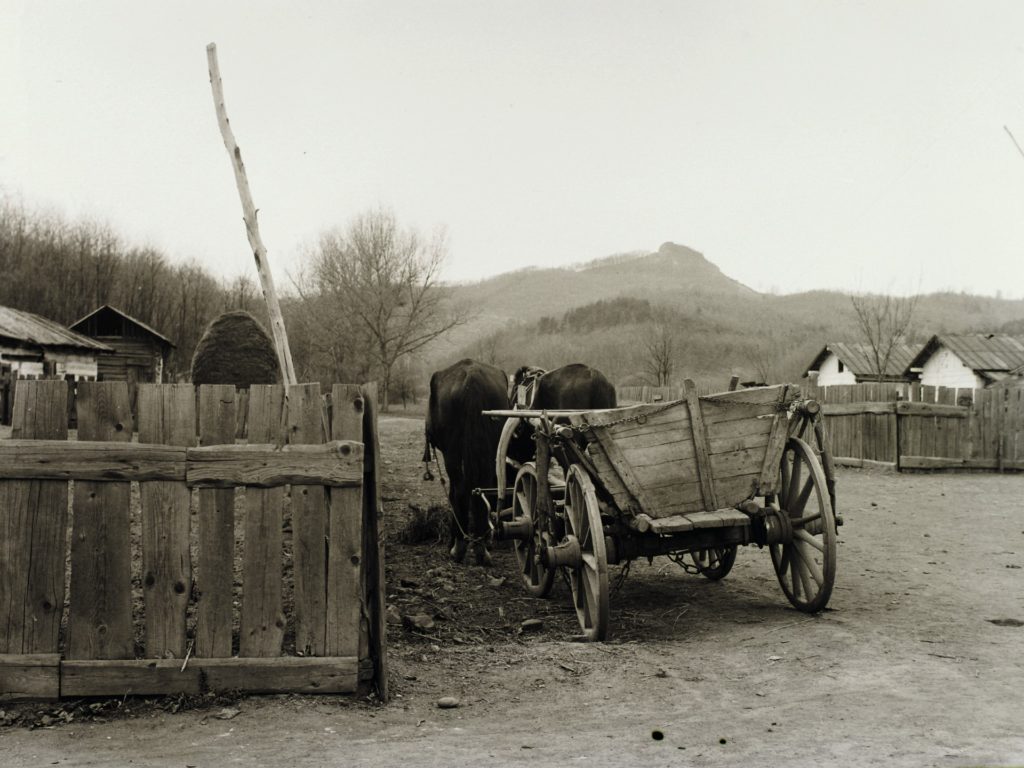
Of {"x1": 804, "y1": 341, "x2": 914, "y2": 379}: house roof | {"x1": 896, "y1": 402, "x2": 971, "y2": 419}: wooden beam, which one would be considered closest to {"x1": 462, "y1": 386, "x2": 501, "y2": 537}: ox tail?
{"x1": 896, "y1": 402, "x2": 971, "y2": 419}: wooden beam

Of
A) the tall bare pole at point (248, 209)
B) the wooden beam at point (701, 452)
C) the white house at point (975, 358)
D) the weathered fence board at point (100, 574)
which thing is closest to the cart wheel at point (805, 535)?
the wooden beam at point (701, 452)

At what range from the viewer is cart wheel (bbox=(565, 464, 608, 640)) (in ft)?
16.2

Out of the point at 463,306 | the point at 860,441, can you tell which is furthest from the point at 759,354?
the point at 860,441

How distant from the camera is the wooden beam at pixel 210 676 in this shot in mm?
3799

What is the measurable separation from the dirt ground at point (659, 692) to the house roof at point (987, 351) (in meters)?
28.6

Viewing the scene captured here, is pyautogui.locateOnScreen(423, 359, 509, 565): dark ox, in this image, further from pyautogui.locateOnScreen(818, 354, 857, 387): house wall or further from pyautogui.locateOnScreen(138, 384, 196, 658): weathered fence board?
pyautogui.locateOnScreen(818, 354, 857, 387): house wall

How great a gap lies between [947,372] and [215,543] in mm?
37613

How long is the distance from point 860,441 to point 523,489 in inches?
469

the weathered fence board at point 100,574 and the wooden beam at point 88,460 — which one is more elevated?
the wooden beam at point 88,460

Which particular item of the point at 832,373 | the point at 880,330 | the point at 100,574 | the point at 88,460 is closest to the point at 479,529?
the point at 100,574

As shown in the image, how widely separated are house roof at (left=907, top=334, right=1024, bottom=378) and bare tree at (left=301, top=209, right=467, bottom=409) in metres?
25.1

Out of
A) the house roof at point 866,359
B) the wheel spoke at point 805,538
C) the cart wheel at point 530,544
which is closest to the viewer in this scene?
the wheel spoke at point 805,538

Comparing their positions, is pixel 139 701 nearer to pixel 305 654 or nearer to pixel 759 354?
pixel 305 654

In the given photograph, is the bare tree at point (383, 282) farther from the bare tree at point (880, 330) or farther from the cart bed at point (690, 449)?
the cart bed at point (690, 449)
